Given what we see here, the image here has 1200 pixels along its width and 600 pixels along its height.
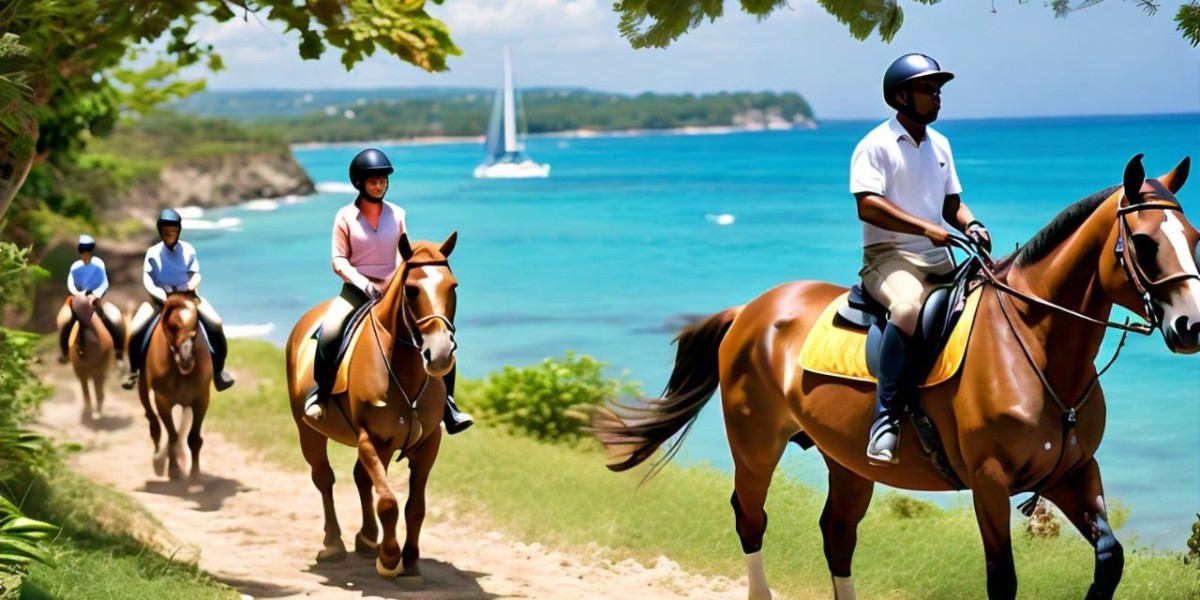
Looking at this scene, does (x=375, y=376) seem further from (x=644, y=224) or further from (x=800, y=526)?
(x=644, y=224)

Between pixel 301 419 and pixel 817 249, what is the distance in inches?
1434

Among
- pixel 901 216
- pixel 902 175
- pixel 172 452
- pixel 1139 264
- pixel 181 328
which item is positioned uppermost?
pixel 902 175

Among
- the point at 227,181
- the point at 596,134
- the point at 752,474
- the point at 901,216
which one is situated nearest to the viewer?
the point at 901,216

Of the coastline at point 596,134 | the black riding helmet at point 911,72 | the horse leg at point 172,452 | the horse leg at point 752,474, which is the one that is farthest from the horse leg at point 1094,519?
the coastline at point 596,134

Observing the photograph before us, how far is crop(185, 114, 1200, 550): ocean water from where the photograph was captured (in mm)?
19562

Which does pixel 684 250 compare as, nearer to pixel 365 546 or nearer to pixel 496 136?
pixel 496 136

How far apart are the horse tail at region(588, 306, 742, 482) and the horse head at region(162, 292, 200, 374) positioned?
4.99 m

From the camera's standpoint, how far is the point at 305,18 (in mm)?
9008

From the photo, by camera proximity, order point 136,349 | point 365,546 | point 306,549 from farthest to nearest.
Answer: point 136,349, point 306,549, point 365,546

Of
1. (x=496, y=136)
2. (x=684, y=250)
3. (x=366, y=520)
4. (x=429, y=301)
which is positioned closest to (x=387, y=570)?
(x=366, y=520)

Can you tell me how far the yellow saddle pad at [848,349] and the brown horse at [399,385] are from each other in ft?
6.43

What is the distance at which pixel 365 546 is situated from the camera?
9352mm

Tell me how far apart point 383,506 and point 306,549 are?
224cm

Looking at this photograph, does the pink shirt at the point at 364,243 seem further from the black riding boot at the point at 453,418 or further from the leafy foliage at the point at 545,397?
the leafy foliage at the point at 545,397
